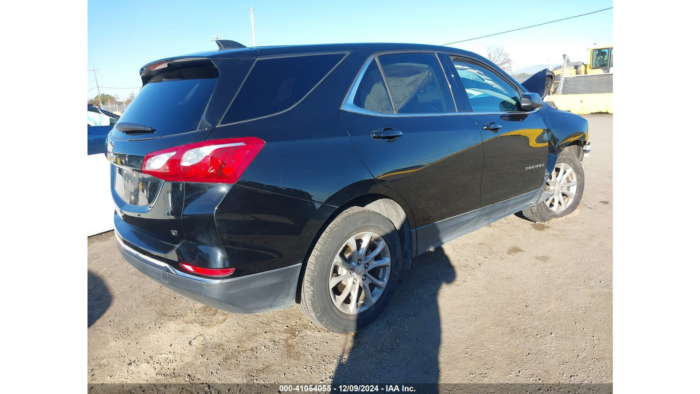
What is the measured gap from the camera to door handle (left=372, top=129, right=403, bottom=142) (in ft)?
7.96

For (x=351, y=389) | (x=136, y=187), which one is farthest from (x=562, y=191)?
(x=136, y=187)

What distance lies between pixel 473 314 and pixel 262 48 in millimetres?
2236

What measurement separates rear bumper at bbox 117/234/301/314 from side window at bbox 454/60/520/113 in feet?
6.95

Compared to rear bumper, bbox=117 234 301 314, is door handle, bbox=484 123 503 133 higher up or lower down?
higher up

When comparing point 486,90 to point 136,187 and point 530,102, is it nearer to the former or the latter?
point 530,102

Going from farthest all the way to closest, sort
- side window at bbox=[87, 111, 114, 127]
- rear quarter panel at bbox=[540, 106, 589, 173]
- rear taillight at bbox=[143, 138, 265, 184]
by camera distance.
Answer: side window at bbox=[87, 111, 114, 127] < rear quarter panel at bbox=[540, 106, 589, 173] < rear taillight at bbox=[143, 138, 265, 184]

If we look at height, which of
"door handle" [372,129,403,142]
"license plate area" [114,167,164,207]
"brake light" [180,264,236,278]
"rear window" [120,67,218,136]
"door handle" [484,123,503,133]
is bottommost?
"brake light" [180,264,236,278]

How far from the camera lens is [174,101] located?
2166mm

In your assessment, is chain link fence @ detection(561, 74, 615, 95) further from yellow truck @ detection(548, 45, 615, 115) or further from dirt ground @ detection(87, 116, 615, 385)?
dirt ground @ detection(87, 116, 615, 385)

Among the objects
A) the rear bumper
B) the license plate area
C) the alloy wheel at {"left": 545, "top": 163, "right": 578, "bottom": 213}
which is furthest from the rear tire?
the license plate area

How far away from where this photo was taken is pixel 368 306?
2594mm

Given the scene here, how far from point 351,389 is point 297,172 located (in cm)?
121

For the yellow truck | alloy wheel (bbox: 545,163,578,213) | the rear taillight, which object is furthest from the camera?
the yellow truck

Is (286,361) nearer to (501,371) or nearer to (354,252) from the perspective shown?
(354,252)
